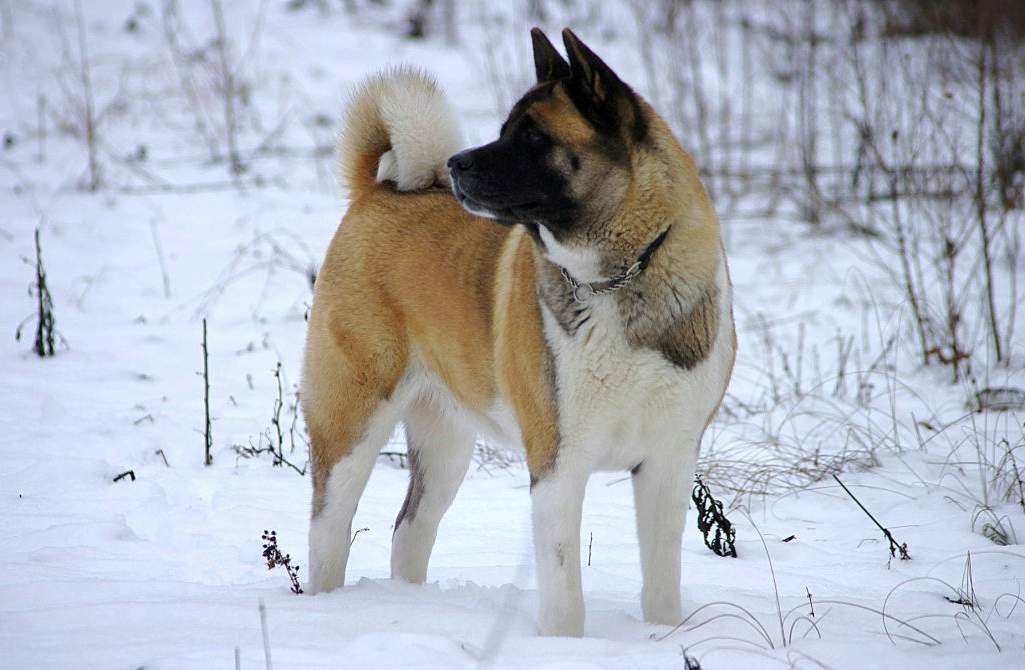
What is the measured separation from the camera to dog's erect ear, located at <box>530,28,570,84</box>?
2631mm

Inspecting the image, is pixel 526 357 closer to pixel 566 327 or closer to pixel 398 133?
pixel 566 327

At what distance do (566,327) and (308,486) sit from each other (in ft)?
6.91

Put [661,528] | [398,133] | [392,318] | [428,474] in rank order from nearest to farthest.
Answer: [661,528] → [392,318] → [398,133] → [428,474]

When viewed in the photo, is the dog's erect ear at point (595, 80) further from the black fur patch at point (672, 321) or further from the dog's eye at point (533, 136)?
the black fur patch at point (672, 321)

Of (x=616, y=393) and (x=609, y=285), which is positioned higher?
(x=609, y=285)

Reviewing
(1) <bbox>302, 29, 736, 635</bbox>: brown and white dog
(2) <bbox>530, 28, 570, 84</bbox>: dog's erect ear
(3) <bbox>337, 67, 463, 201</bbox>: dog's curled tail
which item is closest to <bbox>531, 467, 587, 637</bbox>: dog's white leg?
(1) <bbox>302, 29, 736, 635</bbox>: brown and white dog

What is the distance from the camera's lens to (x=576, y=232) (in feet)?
8.46

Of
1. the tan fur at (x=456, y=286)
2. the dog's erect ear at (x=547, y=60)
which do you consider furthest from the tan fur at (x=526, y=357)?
the dog's erect ear at (x=547, y=60)

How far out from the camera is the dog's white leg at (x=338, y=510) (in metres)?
3.10

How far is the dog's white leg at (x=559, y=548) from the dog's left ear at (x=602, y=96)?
0.95m

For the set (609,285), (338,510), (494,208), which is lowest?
(338,510)

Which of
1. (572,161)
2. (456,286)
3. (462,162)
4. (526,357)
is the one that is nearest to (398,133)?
(456,286)

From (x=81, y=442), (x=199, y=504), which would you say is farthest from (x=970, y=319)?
(x=81, y=442)

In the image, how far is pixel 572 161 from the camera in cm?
256
